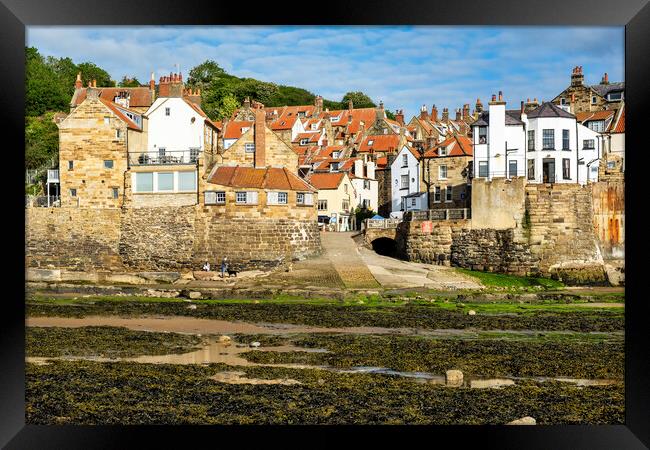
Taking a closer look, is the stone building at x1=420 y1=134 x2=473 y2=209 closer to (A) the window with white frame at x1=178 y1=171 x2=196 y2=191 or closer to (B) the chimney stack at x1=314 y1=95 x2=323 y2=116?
(A) the window with white frame at x1=178 y1=171 x2=196 y2=191

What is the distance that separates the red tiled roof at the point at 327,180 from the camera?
35250 mm

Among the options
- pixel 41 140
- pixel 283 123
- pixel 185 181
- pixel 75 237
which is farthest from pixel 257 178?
pixel 283 123

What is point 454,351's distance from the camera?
13.9 metres

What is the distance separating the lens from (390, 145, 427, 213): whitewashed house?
3381 cm

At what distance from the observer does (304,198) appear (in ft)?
92.6

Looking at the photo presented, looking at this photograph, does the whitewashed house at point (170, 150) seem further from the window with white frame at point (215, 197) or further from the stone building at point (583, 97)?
the stone building at point (583, 97)

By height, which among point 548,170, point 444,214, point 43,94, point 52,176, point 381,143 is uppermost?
point 43,94

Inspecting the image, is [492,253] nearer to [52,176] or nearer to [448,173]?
[448,173]

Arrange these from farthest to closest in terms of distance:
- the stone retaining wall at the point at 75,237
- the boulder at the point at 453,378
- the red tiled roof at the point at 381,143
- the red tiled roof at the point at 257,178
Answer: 1. the red tiled roof at the point at 381,143
2. the stone retaining wall at the point at 75,237
3. the red tiled roof at the point at 257,178
4. the boulder at the point at 453,378

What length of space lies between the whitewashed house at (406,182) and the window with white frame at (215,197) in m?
9.58

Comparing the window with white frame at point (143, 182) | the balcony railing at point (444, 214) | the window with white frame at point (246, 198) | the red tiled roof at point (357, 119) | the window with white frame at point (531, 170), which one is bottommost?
the balcony railing at point (444, 214)

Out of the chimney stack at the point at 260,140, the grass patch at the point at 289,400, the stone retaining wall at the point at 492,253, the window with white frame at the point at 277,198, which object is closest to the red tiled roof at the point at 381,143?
the chimney stack at the point at 260,140

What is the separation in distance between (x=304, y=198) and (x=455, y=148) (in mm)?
8038
